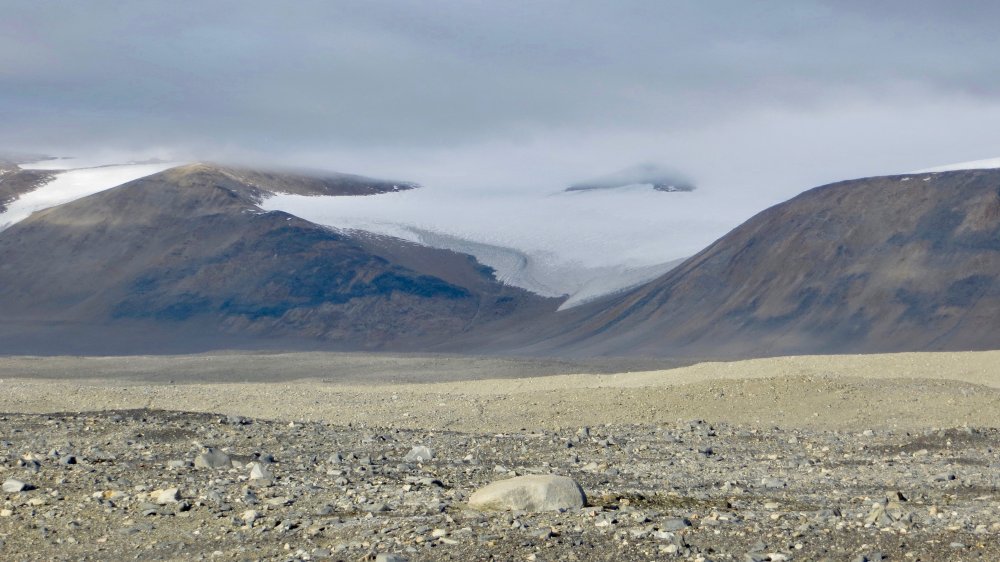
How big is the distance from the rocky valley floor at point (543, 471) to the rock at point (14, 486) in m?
0.03

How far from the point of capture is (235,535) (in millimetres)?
11703

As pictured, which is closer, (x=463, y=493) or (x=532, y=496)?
(x=532, y=496)

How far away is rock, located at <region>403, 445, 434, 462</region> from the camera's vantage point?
1678cm

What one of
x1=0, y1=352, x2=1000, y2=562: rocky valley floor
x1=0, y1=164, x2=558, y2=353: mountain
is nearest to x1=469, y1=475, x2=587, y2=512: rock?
x1=0, y1=352, x2=1000, y2=562: rocky valley floor

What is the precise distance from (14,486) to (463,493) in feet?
15.8

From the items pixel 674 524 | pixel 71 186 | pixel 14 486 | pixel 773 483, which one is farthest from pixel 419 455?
pixel 71 186

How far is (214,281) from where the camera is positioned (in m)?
112

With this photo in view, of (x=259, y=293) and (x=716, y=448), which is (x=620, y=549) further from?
(x=259, y=293)

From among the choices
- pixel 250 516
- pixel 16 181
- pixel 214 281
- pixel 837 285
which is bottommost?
A: pixel 250 516

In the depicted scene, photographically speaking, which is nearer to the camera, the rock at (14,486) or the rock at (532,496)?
the rock at (532,496)

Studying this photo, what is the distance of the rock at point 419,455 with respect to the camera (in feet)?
A: 55.1

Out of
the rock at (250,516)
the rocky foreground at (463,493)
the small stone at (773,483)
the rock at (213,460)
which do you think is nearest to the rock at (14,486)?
the rocky foreground at (463,493)

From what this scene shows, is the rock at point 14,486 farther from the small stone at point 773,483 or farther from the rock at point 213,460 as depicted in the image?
the small stone at point 773,483

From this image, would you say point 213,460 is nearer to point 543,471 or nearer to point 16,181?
point 543,471
